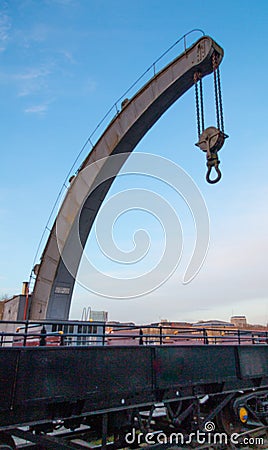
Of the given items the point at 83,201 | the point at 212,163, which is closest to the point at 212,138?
the point at 212,163

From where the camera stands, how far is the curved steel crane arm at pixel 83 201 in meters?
12.2

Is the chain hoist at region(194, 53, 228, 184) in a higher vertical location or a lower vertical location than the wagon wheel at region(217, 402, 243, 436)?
higher

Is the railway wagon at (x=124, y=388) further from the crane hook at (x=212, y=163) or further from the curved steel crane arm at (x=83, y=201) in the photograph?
the curved steel crane arm at (x=83, y=201)

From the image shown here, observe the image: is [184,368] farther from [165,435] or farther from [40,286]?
[40,286]

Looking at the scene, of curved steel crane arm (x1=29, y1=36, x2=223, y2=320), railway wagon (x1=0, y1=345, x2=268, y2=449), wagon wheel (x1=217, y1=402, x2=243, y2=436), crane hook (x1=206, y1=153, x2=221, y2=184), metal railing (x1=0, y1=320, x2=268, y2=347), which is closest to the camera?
railway wagon (x1=0, y1=345, x2=268, y2=449)

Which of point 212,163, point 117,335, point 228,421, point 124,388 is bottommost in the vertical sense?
point 228,421

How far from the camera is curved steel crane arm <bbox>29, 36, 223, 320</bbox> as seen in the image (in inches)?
479

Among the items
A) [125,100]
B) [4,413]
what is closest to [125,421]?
[4,413]

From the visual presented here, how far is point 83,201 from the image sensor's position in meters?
12.8

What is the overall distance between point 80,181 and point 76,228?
1.66 m

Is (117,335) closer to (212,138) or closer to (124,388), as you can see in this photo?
(124,388)

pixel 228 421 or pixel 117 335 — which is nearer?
pixel 117 335

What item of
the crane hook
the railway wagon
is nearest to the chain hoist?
the crane hook

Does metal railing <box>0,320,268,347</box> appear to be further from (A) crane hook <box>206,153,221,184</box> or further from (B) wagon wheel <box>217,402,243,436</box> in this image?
(A) crane hook <box>206,153,221,184</box>
